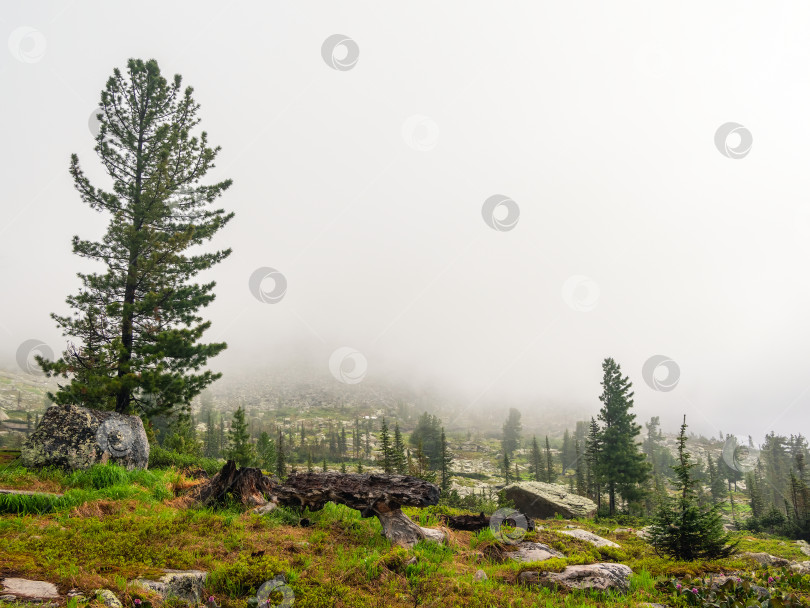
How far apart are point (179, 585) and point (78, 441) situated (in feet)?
31.6

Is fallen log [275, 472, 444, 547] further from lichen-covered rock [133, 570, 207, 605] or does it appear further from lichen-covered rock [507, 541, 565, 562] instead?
lichen-covered rock [133, 570, 207, 605]

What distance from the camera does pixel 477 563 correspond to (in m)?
9.95

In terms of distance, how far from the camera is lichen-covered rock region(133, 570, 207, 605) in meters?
5.64

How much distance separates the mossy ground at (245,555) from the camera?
6242 millimetres

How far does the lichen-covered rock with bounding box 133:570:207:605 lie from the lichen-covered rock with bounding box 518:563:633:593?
6605mm

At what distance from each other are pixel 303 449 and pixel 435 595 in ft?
510

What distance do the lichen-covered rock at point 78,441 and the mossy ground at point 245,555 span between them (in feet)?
1.77

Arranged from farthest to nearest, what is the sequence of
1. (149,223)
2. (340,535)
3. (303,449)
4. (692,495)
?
(303,449), (149,223), (692,495), (340,535)

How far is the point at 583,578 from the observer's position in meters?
8.66

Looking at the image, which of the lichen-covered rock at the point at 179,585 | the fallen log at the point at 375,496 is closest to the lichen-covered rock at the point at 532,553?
the fallen log at the point at 375,496

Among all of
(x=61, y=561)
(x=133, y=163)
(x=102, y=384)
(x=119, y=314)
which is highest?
(x=133, y=163)

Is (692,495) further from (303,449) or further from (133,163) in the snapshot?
(303,449)

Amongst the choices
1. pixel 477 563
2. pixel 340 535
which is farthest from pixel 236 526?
pixel 477 563

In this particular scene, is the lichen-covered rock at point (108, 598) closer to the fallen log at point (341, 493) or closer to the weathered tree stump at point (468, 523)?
the fallen log at point (341, 493)
